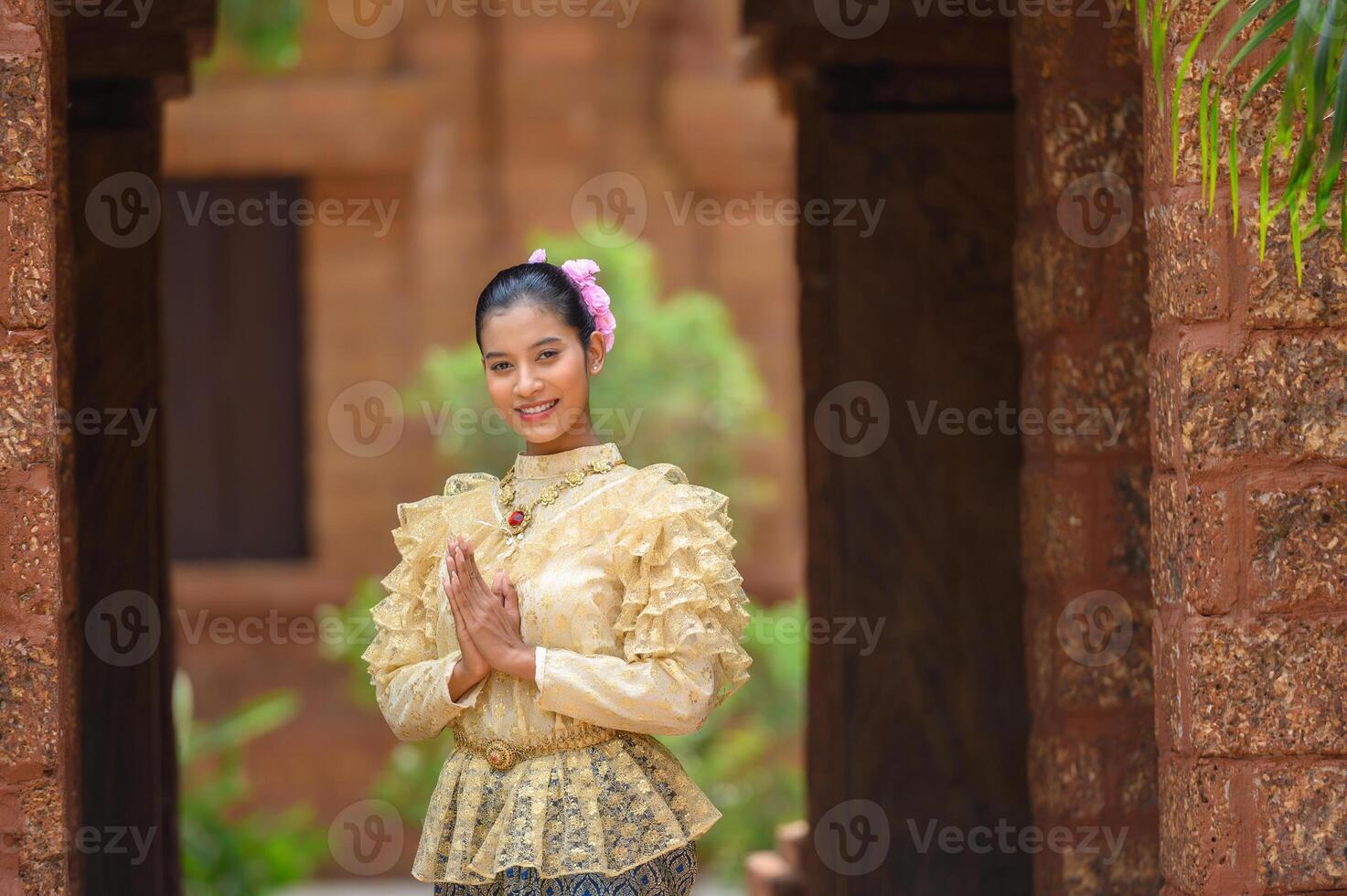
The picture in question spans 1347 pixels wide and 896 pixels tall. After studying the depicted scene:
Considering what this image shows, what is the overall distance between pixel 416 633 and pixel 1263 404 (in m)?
1.63

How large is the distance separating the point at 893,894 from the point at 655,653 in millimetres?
2542

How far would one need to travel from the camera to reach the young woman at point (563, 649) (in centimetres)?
314

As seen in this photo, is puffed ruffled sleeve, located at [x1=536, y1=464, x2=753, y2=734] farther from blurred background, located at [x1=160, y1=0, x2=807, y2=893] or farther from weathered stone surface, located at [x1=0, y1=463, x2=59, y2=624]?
blurred background, located at [x1=160, y1=0, x2=807, y2=893]

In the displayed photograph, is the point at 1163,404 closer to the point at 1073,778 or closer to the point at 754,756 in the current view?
the point at 1073,778

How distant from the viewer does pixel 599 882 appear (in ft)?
10.3

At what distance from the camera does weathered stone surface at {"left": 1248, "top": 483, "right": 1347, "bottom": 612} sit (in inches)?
132

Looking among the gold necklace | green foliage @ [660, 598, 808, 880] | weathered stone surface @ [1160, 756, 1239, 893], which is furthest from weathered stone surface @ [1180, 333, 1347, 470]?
green foliage @ [660, 598, 808, 880]

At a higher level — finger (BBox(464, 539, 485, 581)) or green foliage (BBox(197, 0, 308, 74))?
green foliage (BBox(197, 0, 308, 74))

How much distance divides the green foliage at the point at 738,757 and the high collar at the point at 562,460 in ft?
16.4

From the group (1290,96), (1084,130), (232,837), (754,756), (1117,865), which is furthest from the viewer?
(754,756)

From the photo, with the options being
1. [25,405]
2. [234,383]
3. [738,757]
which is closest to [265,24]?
[234,383]

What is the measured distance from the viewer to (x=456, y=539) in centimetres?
317

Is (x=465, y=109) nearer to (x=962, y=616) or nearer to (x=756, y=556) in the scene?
(x=756, y=556)

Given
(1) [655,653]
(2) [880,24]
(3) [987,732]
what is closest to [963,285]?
(2) [880,24]
